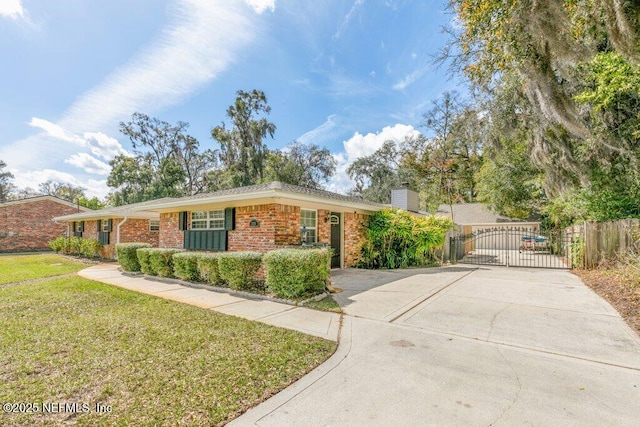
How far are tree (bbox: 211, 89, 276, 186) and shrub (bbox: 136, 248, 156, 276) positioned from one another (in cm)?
1960

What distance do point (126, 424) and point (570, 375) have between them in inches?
162

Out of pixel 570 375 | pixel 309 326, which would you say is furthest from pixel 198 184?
pixel 570 375

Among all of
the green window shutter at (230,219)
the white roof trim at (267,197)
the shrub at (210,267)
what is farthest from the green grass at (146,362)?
the green window shutter at (230,219)

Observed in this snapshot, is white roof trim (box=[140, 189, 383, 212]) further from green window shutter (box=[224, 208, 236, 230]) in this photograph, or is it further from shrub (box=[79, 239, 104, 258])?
shrub (box=[79, 239, 104, 258])

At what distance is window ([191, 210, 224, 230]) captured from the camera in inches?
388

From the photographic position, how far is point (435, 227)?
11.5 m

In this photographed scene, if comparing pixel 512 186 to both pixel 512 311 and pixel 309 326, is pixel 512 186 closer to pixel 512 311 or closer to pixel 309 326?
pixel 512 311

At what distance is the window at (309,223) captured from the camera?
9156mm

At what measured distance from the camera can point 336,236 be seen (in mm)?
10500

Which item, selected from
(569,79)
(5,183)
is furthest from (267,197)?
(5,183)

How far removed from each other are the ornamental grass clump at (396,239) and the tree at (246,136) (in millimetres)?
20265

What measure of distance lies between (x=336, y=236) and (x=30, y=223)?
24.4m

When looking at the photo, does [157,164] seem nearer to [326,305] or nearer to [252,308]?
[252,308]

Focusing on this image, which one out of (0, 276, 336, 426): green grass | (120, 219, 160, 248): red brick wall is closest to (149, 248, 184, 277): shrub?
(0, 276, 336, 426): green grass
